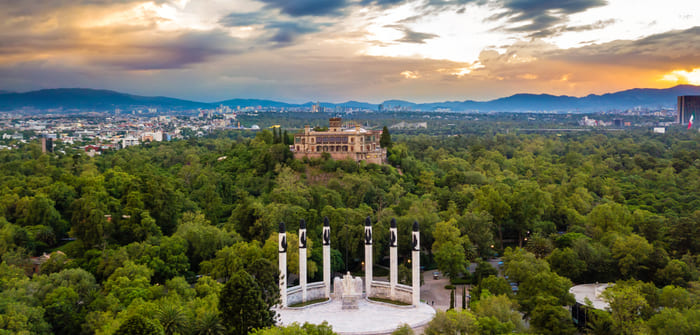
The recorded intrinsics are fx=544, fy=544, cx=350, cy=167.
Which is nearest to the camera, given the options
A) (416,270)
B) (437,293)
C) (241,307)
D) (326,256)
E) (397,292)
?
(241,307)

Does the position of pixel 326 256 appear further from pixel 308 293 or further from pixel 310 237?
pixel 310 237

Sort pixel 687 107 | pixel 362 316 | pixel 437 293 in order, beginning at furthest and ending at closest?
pixel 687 107 < pixel 437 293 < pixel 362 316

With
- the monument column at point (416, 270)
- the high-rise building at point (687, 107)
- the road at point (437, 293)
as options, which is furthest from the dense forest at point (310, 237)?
the high-rise building at point (687, 107)

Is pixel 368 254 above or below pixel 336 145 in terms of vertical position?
below

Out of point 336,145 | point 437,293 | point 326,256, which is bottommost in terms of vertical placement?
point 437,293

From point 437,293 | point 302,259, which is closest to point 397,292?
point 437,293

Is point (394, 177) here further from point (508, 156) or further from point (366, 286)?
point (508, 156)

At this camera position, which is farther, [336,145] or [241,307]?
[336,145]

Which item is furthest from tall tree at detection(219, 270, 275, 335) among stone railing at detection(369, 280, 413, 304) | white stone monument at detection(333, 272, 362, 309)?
stone railing at detection(369, 280, 413, 304)
